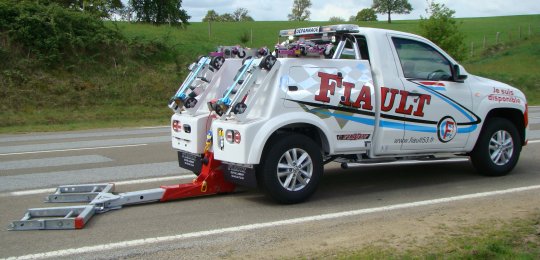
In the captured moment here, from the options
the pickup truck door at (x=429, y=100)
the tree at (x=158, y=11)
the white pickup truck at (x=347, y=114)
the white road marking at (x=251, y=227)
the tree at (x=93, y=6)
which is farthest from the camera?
the tree at (x=158, y=11)

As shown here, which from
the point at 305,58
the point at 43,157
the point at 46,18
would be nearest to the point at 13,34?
the point at 46,18

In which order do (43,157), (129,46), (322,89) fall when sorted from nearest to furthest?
(322,89), (43,157), (129,46)

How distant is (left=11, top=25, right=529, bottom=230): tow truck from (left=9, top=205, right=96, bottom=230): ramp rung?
0.01m

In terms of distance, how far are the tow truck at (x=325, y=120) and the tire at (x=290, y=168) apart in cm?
1

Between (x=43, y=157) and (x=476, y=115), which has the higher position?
(x=476, y=115)

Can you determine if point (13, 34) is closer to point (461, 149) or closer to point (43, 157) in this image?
point (43, 157)

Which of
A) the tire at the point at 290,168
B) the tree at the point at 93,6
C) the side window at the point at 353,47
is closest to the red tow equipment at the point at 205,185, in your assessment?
the tire at the point at 290,168

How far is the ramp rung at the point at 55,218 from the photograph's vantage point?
20.1 feet

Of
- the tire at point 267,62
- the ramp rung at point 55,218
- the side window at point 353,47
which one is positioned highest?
the side window at point 353,47

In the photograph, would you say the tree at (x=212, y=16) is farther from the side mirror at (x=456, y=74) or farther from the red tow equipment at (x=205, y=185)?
the red tow equipment at (x=205, y=185)

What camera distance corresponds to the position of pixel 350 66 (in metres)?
7.43

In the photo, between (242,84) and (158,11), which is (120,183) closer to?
(242,84)

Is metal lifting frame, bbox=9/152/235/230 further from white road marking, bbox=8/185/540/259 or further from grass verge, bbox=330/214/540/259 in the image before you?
grass verge, bbox=330/214/540/259

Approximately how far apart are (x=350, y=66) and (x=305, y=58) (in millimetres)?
642
